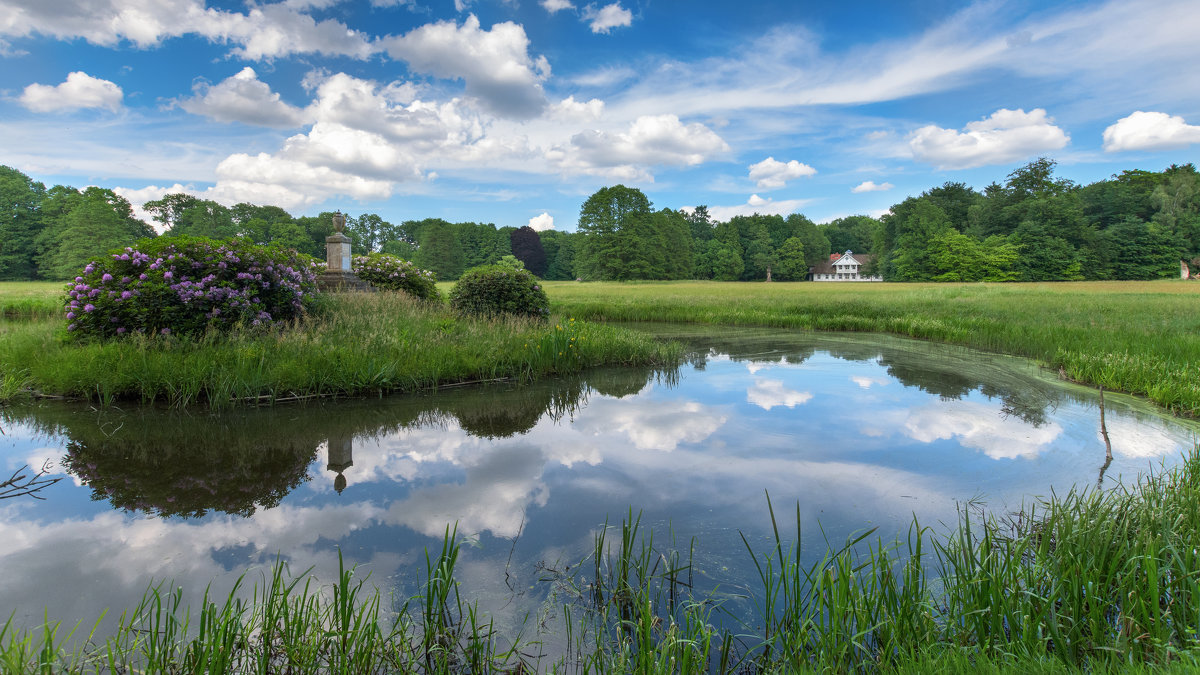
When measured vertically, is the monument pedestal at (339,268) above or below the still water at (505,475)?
above

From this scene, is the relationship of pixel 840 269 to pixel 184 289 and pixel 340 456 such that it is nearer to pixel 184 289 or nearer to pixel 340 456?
pixel 184 289

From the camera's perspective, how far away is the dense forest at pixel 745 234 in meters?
47.9

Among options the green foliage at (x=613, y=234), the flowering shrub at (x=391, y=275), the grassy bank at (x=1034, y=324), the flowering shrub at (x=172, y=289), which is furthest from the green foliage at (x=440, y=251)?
the flowering shrub at (x=172, y=289)

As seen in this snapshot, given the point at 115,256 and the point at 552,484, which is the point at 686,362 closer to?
the point at 552,484

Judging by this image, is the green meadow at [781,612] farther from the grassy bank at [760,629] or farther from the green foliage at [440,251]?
the green foliage at [440,251]

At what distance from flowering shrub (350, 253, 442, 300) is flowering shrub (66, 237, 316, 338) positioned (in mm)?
6746

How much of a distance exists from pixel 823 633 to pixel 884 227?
85682 mm

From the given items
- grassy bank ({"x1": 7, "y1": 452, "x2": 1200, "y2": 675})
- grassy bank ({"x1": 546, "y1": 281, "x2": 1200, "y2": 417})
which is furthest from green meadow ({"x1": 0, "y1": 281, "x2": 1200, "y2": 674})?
grassy bank ({"x1": 546, "y1": 281, "x2": 1200, "y2": 417})

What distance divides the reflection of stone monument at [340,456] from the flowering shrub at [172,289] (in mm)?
4087

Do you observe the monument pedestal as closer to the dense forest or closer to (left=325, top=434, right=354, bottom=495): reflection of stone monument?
(left=325, top=434, right=354, bottom=495): reflection of stone monument

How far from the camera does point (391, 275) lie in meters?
16.4

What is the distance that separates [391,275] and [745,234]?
77945mm

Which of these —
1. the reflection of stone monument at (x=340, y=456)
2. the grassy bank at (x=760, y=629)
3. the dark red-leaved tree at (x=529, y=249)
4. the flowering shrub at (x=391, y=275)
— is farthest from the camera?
the dark red-leaved tree at (x=529, y=249)

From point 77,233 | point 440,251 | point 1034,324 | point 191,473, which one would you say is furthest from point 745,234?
point 191,473
